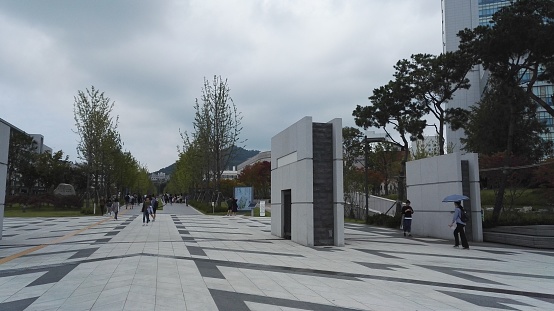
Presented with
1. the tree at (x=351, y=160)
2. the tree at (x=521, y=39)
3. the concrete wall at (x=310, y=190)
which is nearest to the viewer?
the concrete wall at (x=310, y=190)

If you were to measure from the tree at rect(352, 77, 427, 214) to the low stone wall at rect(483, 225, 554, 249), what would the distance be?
7535 millimetres

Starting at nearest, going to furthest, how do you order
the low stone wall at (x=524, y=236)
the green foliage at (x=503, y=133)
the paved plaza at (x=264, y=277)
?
the paved plaza at (x=264, y=277) < the low stone wall at (x=524, y=236) < the green foliage at (x=503, y=133)

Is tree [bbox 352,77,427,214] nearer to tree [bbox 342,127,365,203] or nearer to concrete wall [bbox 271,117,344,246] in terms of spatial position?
tree [bbox 342,127,365,203]

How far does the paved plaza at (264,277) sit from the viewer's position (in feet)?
21.7

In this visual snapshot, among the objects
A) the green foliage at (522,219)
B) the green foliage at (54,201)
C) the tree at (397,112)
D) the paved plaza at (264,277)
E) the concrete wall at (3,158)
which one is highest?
the tree at (397,112)

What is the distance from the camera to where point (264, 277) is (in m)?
8.70

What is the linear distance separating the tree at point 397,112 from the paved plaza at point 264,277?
1185 centimetres

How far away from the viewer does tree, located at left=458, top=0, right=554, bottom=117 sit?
57.7ft

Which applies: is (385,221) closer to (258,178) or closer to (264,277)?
(264,277)

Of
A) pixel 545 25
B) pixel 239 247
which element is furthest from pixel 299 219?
pixel 545 25

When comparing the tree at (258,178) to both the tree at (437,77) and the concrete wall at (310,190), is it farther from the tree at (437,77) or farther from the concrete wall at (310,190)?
the concrete wall at (310,190)

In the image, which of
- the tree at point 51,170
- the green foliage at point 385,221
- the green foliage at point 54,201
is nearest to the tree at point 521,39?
the green foliage at point 385,221

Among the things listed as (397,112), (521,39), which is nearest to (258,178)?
(397,112)

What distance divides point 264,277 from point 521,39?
1594 centimetres
